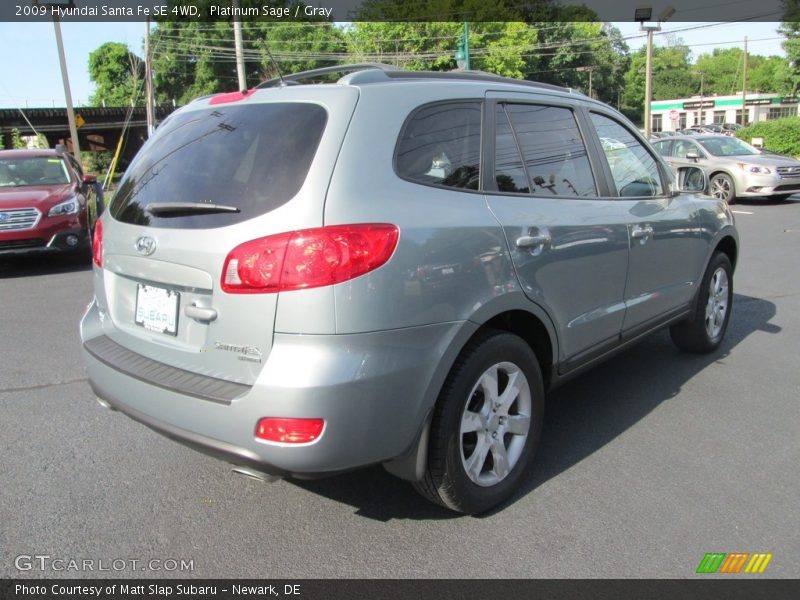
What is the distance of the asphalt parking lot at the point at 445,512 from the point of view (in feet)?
8.49

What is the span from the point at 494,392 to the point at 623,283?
1.27m

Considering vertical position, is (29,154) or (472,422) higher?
(29,154)

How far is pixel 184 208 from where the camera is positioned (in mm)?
2557

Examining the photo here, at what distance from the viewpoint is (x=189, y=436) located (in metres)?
2.44

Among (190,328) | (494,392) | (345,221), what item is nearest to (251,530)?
(190,328)

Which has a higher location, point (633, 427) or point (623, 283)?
point (623, 283)

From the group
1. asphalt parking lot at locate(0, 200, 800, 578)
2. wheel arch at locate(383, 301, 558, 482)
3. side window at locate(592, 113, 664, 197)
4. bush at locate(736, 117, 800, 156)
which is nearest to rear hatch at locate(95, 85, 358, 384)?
wheel arch at locate(383, 301, 558, 482)

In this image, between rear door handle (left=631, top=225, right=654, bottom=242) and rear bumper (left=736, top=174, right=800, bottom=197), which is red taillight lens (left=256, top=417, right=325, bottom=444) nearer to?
rear door handle (left=631, top=225, right=654, bottom=242)

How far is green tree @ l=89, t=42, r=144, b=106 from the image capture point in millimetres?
58625

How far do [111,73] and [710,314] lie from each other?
212ft

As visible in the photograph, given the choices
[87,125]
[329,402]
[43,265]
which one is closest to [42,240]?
[43,265]

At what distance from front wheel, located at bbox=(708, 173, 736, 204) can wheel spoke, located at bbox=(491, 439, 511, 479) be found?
14.2 m

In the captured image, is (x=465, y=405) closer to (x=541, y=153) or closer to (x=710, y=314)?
(x=541, y=153)

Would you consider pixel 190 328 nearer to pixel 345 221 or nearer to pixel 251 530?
pixel 345 221
